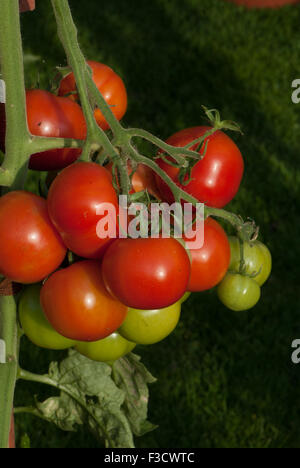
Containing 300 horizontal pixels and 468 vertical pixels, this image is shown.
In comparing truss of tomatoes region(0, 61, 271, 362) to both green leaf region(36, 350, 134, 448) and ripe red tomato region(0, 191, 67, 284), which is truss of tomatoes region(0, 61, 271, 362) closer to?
ripe red tomato region(0, 191, 67, 284)

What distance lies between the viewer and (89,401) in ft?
3.96

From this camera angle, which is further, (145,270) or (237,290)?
(237,290)

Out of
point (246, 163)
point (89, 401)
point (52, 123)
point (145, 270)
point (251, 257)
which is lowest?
point (246, 163)

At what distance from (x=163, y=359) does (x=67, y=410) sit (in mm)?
931

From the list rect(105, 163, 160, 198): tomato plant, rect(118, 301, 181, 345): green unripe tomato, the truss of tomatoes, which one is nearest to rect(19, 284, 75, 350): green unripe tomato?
the truss of tomatoes

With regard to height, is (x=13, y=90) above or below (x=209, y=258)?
above

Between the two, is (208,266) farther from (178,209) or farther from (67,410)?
(67,410)

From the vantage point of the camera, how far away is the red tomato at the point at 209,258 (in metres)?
0.86

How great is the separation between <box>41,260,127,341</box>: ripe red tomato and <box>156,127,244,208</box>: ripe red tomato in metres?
0.15

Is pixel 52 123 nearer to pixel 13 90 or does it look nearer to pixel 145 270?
pixel 13 90

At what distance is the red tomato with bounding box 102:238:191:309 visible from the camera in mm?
769

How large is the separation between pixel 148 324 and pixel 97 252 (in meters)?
0.18

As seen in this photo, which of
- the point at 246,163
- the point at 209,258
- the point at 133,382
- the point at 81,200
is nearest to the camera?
the point at 81,200

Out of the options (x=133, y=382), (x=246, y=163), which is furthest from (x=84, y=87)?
(x=246, y=163)
